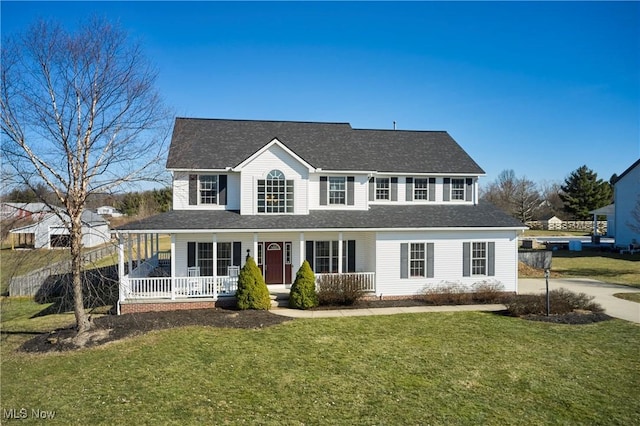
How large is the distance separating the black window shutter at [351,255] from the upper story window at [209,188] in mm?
6779

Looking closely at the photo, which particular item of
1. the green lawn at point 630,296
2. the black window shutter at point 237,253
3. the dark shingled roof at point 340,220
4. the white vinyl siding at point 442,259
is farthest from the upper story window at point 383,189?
the green lawn at point 630,296

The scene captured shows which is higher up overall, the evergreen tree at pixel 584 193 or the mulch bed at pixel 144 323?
the evergreen tree at pixel 584 193

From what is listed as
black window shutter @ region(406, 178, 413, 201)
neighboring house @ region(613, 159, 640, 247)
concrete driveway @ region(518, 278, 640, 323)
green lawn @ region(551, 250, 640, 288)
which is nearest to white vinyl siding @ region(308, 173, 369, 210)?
black window shutter @ region(406, 178, 413, 201)

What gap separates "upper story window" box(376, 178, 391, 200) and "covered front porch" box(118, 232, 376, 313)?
286 centimetres

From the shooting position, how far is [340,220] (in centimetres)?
1912

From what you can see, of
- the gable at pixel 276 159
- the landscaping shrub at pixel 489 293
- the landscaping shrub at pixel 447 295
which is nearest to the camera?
the landscaping shrub at pixel 447 295

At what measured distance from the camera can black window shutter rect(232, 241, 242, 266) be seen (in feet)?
63.5

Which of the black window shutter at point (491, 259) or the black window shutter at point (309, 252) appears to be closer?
the black window shutter at point (491, 259)

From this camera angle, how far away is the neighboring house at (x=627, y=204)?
3972cm

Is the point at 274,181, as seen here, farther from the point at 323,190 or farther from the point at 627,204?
the point at 627,204

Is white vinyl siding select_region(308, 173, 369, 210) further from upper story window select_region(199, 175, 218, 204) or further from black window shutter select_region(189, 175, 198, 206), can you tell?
black window shutter select_region(189, 175, 198, 206)

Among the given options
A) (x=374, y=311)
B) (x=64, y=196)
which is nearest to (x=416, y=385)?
(x=374, y=311)

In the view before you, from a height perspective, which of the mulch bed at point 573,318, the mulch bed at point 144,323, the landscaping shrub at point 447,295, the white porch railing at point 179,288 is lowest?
the mulch bed at point 573,318

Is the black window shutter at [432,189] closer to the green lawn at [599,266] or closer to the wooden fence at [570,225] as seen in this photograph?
the green lawn at [599,266]
